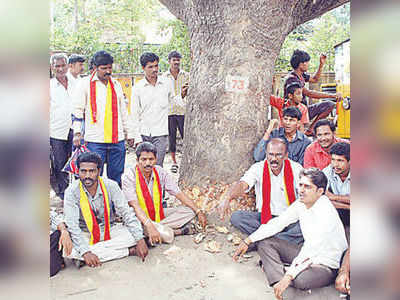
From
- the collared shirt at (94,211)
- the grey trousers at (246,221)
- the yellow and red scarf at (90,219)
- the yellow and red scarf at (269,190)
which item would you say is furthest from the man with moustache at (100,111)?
the yellow and red scarf at (269,190)

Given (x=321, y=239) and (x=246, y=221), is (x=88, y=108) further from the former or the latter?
(x=321, y=239)

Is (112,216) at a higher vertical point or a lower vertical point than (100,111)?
lower

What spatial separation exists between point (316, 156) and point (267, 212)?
27.1 inches

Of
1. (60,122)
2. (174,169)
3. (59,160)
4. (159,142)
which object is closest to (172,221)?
(159,142)

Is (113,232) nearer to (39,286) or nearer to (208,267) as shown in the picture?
(208,267)

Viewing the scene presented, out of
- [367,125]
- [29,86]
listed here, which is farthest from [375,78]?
[29,86]

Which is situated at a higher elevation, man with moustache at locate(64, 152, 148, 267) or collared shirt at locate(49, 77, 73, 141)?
collared shirt at locate(49, 77, 73, 141)

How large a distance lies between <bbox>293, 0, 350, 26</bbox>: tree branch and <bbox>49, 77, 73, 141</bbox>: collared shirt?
9.05 ft

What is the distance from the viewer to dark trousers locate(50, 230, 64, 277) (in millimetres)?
3334

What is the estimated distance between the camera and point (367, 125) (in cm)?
72

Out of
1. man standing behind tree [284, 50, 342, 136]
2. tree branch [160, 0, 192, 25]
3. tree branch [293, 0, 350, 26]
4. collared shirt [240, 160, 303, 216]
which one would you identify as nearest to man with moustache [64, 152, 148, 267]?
collared shirt [240, 160, 303, 216]

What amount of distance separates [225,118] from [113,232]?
1595 mm

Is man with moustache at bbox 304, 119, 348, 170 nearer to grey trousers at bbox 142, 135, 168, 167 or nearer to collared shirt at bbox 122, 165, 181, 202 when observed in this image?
collared shirt at bbox 122, 165, 181, 202

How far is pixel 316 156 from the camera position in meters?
3.96
